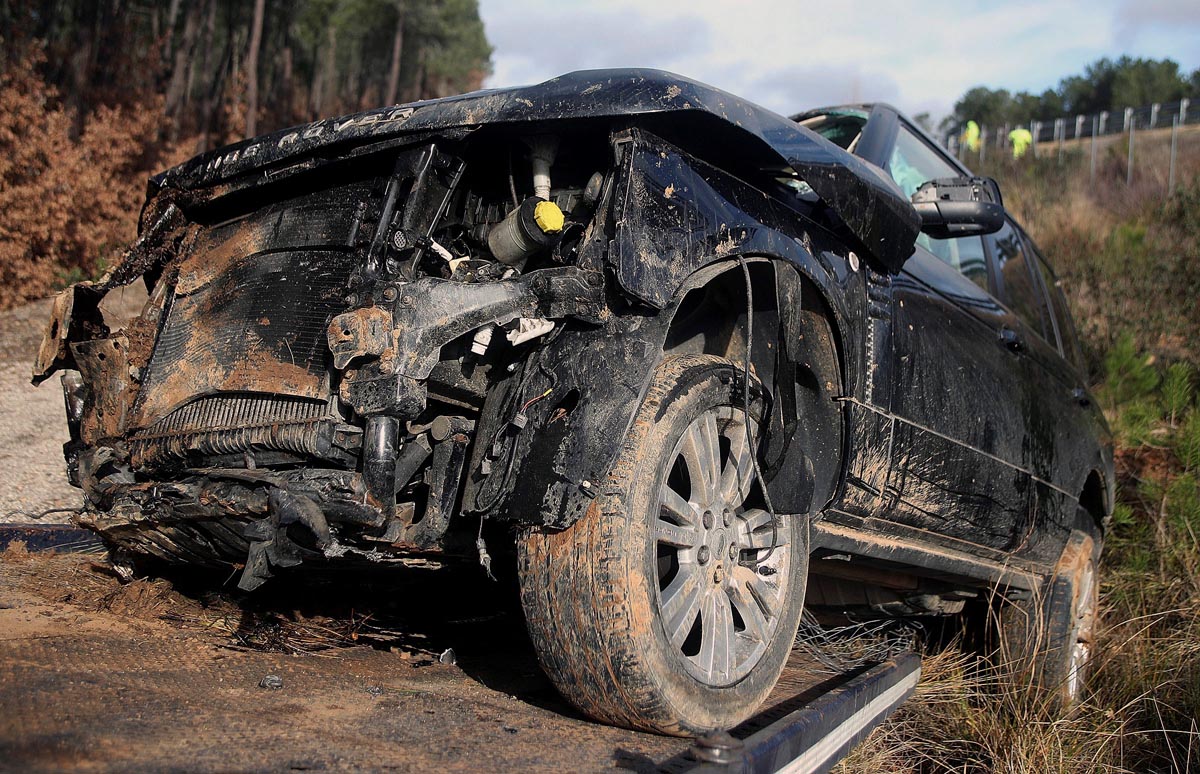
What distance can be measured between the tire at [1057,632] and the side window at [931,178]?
1.27 metres

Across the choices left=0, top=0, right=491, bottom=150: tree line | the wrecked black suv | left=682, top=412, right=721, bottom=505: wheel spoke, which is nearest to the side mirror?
the wrecked black suv

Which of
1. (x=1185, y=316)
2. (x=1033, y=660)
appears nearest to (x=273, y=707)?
(x=1033, y=660)

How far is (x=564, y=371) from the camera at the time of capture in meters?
2.16

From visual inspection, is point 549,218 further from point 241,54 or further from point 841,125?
point 241,54

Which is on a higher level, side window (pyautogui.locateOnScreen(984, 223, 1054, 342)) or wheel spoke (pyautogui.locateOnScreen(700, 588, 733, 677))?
side window (pyautogui.locateOnScreen(984, 223, 1054, 342))

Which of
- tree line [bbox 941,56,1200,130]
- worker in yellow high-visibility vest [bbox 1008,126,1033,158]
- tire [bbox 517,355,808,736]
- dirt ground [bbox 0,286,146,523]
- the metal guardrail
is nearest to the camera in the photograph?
tire [bbox 517,355,808,736]

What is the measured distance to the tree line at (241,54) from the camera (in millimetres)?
16844

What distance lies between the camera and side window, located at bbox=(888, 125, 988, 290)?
12.6 ft

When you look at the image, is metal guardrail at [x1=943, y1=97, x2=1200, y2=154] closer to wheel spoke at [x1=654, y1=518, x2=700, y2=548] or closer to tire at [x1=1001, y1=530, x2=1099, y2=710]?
tire at [x1=1001, y1=530, x2=1099, y2=710]

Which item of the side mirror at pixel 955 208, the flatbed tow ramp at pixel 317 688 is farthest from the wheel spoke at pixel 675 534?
the side mirror at pixel 955 208

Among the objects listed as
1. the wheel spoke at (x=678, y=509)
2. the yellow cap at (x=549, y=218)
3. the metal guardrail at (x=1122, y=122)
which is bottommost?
the wheel spoke at (x=678, y=509)

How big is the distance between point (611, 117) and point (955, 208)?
1.55m

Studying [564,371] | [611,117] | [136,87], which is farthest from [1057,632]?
[136,87]

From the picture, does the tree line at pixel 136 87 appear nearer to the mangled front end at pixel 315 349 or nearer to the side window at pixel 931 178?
the mangled front end at pixel 315 349
